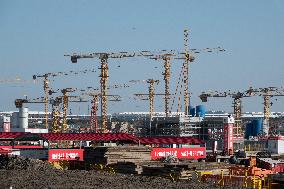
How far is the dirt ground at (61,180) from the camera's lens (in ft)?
86.1

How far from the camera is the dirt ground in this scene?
2625 cm

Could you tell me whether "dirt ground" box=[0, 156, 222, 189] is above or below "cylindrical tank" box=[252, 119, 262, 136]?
below

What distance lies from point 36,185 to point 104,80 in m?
81.3

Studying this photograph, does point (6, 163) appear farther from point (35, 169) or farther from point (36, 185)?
point (36, 185)

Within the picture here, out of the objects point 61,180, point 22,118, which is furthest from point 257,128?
point 61,180

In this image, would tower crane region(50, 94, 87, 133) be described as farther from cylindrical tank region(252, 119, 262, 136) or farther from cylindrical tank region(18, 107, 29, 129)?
cylindrical tank region(252, 119, 262, 136)

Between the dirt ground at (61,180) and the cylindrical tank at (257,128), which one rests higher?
the cylindrical tank at (257,128)

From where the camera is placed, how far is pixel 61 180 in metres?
28.4

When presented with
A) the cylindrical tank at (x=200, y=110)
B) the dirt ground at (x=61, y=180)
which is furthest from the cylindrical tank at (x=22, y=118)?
the dirt ground at (x=61, y=180)

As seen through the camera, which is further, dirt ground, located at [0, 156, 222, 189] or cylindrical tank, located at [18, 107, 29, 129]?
cylindrical tank, located at [18, 107, 29, 129]

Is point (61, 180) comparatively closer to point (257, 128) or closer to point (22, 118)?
point (257, 128)

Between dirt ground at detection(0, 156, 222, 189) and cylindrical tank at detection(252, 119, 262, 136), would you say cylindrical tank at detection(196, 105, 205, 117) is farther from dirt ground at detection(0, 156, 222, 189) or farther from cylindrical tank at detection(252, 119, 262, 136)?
dirt ground at detection(0, 156, 222, 189)

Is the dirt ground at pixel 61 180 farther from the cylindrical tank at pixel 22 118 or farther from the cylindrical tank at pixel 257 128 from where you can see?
the cylindrical tank at pixel 22 118

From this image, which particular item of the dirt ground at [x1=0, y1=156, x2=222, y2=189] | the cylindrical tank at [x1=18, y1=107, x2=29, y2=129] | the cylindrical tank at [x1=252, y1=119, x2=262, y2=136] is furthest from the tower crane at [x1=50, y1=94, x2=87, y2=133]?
the dirt ground at [x1=0, y1=156, x2=222, y2=189]
